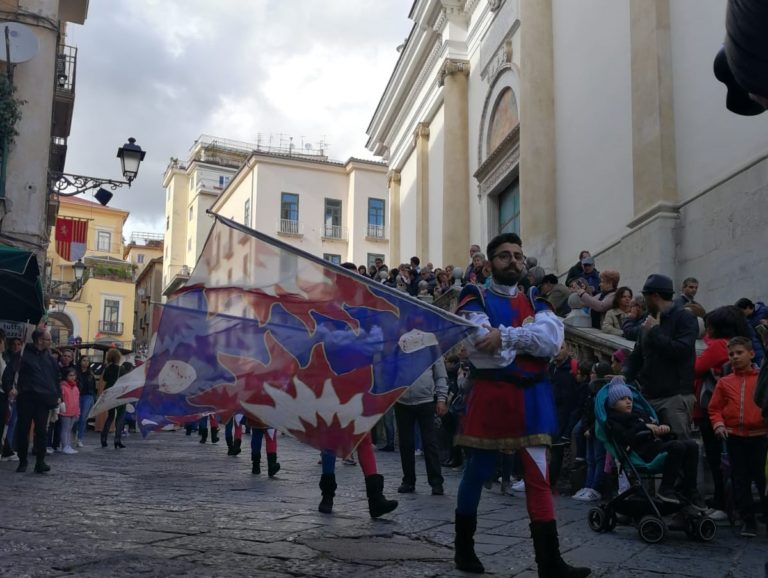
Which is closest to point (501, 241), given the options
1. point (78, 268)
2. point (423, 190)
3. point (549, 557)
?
point (549, 557)

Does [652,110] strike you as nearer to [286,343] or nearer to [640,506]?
[640,506]

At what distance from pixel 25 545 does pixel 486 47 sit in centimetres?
2233

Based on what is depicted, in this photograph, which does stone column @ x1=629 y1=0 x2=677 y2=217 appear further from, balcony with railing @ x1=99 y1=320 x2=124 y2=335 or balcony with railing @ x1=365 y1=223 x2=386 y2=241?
balcony with railing @ x1=99 y1=320 x2=124 y2=335

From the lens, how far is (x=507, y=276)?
500 cm

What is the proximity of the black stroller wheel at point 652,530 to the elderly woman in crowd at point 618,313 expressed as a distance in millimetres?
5090

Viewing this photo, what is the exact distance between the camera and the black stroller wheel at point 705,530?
20.2 ft

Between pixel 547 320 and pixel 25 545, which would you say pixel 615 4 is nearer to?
pixel 547 320

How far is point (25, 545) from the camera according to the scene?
4.99 meters

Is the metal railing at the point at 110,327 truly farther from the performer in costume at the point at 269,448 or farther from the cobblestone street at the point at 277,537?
the cobblestone street at the point at 277,537

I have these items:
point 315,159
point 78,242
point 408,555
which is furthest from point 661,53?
point 315,159

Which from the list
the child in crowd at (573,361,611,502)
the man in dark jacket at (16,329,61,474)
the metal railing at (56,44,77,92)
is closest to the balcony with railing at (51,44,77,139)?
the metal railing at (56,44,77,92)

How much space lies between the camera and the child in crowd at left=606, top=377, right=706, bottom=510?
6.43 m

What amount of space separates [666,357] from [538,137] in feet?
45.2

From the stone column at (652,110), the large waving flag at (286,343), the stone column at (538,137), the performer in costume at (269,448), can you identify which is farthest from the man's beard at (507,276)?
the stone column at (538,137)
